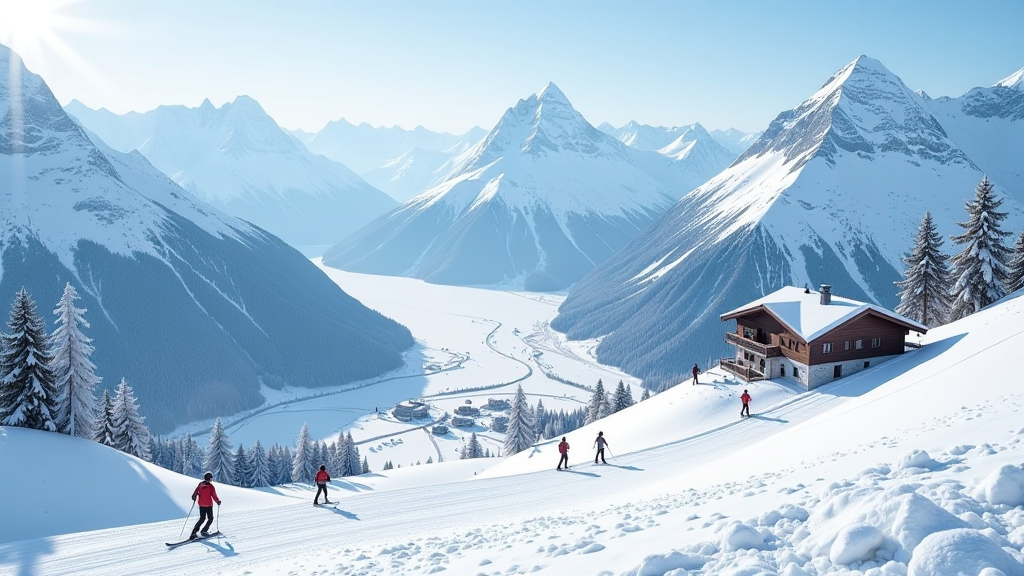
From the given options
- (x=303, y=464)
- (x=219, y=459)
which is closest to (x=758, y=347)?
(x=303, y=464)

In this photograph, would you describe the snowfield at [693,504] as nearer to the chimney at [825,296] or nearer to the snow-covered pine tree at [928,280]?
the chimney at [825,296]

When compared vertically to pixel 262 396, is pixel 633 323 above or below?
above

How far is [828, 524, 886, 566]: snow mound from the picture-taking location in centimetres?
968

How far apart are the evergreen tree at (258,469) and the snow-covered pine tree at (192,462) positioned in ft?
27.3

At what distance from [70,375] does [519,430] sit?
43.2m

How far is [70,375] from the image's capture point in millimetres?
42062

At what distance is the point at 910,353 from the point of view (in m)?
43.5

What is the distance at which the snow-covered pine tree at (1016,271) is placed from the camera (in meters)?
53.2

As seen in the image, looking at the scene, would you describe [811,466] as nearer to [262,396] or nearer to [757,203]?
[262,396]

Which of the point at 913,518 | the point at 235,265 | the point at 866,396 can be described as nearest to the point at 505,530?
the point at 913,518

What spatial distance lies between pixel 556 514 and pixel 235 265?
160 metres

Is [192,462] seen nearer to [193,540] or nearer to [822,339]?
[193,540]

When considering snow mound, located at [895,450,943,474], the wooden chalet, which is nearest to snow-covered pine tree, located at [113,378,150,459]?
the wooden chalet

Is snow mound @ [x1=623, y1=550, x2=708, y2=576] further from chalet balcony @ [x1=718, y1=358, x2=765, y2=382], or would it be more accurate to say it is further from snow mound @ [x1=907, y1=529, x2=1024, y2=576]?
chalet balcony @ [x1=718, y1=358, x2=765, y2=382]
